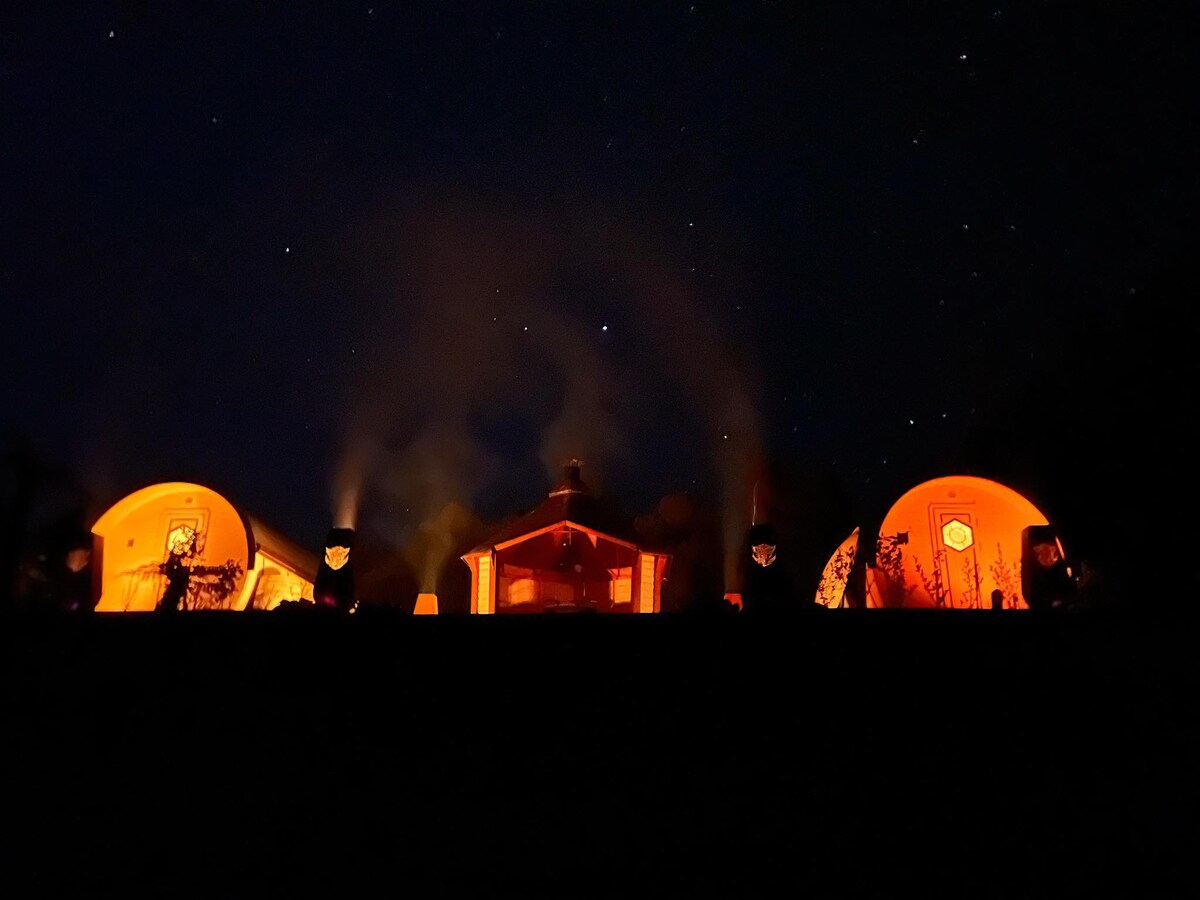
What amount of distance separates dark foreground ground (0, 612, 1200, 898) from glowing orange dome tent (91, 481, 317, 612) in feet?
23.7

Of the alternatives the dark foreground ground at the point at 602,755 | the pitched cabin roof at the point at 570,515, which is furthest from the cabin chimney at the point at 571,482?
the dark foreground ground at the point at 602,755

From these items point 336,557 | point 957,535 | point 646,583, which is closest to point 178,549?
point 336,557

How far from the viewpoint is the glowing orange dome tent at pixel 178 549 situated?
36.7 feet

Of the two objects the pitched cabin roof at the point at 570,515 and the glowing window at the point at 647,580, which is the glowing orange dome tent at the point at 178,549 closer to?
the pitched cabin roof at the point at 570,515

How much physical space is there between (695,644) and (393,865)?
160 cm

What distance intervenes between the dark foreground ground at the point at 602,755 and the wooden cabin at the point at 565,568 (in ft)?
26.6

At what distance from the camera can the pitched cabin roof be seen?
40.9ft

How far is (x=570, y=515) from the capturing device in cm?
1249

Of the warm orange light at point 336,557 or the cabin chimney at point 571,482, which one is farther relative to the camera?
the cabin chimney at point 571,482

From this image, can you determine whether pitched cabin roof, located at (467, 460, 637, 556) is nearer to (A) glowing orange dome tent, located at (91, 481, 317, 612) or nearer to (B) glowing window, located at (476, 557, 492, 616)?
(B) glowing window, located at (476, 557, 492, 616)

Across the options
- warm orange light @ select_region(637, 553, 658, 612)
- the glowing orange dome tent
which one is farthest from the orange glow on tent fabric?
the glowing orange dome tent

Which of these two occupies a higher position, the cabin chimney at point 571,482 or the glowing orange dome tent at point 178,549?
the cabin chimney at point 571,482

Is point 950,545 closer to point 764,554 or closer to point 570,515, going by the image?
point 764,554

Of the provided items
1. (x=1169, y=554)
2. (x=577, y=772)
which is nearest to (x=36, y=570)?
(x=577, y=772)
